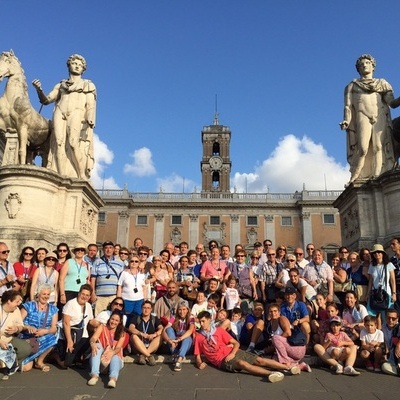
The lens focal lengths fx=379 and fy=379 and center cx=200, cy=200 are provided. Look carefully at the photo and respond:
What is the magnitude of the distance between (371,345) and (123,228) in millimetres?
42952

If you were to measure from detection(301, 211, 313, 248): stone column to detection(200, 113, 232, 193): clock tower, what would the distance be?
14436 mm

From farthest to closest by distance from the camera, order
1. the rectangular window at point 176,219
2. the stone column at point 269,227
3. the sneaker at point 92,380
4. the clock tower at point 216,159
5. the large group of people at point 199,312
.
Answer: the clock tower at point 216,159 < the rectangular window at point 176,219 < the stone column at point 269,227 < the large group of people at point 199,312 < the sneaker at point 92,380

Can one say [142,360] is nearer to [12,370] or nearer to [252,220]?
[12,370]

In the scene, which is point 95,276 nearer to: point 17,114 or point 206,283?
point 206,283

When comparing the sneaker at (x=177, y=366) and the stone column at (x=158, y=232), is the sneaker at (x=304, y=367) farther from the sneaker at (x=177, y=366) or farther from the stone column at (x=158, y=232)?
the stone column at (x=158, y=232)

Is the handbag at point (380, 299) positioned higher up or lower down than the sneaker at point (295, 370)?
higher up

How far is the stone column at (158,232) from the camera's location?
46375mm

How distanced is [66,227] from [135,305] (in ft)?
15.4

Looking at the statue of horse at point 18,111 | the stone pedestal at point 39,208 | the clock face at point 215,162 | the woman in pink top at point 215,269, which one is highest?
the clock face at point 215,162

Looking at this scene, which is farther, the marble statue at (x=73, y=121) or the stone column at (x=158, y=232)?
the stone column at (x=158, y=232)

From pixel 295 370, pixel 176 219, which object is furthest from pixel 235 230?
pixel 295 370

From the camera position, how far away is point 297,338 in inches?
206

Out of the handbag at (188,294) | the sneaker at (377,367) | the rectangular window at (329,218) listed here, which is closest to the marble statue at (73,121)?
the handbag at (188,294)

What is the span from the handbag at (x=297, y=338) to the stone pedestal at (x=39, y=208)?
21.0ft
